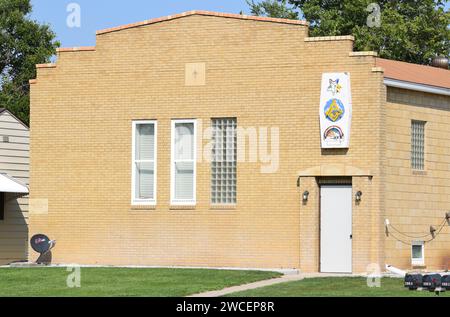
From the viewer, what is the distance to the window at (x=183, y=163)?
36.5m

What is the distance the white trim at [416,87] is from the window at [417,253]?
173 inches

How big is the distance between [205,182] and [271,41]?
4.45m

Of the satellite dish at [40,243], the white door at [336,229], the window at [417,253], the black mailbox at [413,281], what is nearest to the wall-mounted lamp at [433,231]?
the window at [417,253]

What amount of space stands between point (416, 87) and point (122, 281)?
10797 mm

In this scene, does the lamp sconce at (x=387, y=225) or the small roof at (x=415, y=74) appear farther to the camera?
the small roof at (x=415, y=74)

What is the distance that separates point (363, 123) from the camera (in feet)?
113

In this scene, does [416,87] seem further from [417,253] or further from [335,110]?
[417,253]

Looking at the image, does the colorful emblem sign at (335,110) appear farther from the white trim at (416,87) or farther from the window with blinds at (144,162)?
the window with blinds at (144,162)

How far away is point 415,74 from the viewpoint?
124ft

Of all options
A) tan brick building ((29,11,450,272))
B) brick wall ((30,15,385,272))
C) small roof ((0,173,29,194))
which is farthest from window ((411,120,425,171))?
small roof ((0,173,29,194))

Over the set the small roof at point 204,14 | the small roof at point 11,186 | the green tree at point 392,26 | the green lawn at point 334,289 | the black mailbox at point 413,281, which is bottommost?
the green lawn at point 334,289

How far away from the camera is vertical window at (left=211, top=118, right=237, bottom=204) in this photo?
36000 millimetres
